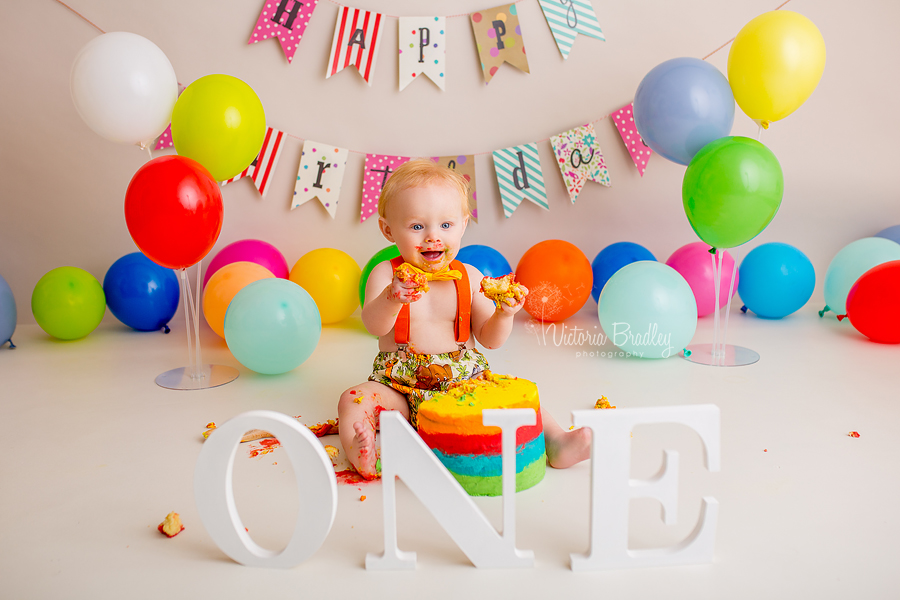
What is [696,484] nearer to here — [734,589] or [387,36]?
[734,589]

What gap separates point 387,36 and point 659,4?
1.31m

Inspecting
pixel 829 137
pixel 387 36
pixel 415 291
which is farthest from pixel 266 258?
pixel 829 137

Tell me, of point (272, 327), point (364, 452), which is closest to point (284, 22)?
point (272, 327)

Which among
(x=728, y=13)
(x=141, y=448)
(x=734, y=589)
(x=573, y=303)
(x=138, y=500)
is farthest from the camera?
(x=728, y=13)

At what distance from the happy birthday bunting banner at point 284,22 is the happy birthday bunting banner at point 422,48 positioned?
0.45m

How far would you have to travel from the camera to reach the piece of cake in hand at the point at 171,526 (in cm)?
118

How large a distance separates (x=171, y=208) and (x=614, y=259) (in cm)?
186

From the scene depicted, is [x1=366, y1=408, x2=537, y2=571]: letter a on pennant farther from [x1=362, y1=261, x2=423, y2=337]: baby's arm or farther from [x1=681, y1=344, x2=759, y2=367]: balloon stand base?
[x1=681, y1=344, x2=759, y2=367]: balloon stand base

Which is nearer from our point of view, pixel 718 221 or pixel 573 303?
pixel 718 221

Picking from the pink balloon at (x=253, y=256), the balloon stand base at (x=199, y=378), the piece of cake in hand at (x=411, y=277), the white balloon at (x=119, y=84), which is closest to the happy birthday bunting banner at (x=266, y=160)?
the pink balloon at (x=253, y=256)

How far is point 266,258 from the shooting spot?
2.84 meters

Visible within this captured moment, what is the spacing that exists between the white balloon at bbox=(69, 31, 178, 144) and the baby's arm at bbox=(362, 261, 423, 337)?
3.67 feet

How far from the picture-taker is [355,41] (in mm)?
3016

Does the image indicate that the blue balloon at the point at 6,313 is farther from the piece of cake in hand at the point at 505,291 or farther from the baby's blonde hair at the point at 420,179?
the piece of cake in hand at the point at 505,291
